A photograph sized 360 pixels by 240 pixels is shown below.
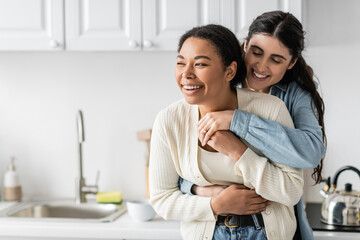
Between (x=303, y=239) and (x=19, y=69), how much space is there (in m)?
1.83

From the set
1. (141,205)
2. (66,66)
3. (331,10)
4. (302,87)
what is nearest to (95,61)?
(66,66)

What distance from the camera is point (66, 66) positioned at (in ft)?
9.14

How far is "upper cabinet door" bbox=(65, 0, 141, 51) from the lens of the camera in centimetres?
233

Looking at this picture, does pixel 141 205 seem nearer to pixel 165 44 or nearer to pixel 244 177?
pixel 165 44

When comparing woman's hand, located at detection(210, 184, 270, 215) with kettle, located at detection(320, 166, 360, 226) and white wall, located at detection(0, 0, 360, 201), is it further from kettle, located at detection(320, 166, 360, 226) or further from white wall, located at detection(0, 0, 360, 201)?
white wall, located at detection(0, 0, 360, 201)

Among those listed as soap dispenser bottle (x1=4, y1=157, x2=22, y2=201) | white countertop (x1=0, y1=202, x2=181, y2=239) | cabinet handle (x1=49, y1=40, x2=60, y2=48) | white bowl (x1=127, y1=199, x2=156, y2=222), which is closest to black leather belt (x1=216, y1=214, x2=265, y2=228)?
white countertop (x1=0, y1=202, x2=181, y2=239)

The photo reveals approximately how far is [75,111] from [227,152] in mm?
1528

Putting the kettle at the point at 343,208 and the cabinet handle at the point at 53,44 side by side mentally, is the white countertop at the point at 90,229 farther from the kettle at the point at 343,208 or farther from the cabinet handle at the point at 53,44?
the cabinet handle at the point at 53,44

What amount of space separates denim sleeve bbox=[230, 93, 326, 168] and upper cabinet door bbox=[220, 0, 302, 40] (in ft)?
2.99

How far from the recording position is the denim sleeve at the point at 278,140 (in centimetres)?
141

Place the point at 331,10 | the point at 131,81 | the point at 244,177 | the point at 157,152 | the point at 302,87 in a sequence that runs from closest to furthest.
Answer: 1. the point at 244,177
2. the point at 157,152
3. the point at 302,87
4. the point at 331,10
5. the point at 131,81

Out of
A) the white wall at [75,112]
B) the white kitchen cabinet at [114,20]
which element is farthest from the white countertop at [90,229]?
the white kitchen cabinet at [114,20]

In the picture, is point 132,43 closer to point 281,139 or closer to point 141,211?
point 141,211

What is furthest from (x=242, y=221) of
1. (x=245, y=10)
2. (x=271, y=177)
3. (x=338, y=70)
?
(x=338, y=70)
